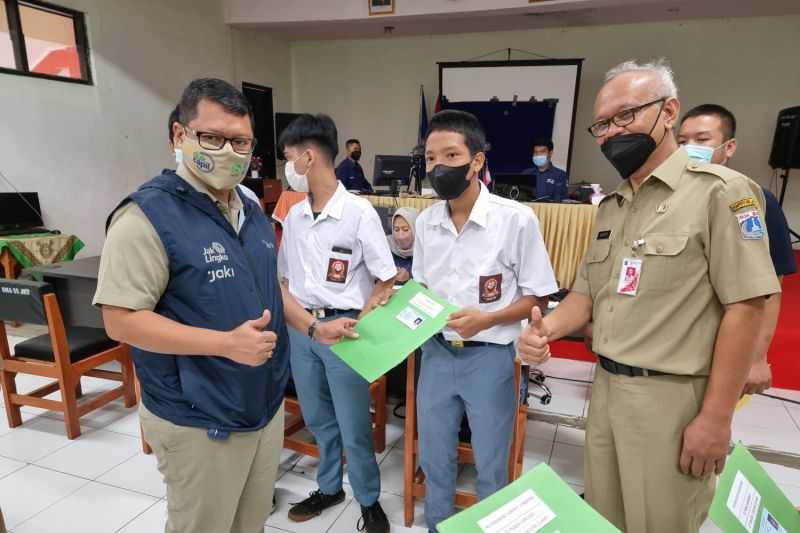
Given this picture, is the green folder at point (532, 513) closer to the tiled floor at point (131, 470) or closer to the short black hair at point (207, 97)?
the short black hair at point (207, 97)

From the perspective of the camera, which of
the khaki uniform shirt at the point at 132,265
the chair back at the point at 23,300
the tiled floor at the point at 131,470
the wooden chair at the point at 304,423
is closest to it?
the khaki uniform shirt at the point at 132,265

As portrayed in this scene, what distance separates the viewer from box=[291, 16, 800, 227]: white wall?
22.4ft

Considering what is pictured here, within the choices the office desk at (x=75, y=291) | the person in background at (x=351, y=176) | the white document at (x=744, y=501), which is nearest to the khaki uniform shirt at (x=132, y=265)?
the white document at (x=744, y=501)

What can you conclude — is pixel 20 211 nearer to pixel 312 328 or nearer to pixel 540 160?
pixel 312 328

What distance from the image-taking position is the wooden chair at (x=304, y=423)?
2301 mm

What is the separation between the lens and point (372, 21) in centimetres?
691

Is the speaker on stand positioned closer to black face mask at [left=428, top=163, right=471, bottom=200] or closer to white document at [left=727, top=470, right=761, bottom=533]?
black face mask at [left=428, top=163, right=471, bottom=200]

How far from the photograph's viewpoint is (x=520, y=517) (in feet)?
2.40

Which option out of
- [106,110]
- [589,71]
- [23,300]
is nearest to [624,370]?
[23,300]

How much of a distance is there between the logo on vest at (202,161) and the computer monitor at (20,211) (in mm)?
4759

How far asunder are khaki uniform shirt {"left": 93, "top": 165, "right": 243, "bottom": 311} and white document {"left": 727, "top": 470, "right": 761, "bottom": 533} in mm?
1207

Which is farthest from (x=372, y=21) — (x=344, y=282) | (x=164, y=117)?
(x=344, y=282)

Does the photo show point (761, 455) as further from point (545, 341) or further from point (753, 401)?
point (545, 341)

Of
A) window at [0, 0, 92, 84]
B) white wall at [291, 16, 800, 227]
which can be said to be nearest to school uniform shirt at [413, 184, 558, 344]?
window at [0, 0, 92, 84]
